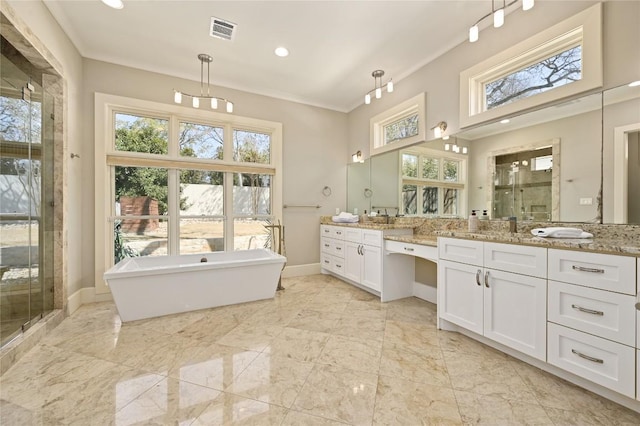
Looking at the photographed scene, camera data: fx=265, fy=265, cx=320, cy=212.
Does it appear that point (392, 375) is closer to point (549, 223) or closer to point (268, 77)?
point (549, 223)

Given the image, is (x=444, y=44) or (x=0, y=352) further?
(x=444, y=44)

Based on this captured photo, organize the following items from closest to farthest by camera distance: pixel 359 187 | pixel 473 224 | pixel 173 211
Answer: pixel 473 224
pixel 173 211
pixel 359 187

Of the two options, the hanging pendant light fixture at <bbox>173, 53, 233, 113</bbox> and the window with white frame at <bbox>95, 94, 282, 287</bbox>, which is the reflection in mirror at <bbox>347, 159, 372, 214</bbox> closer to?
the window with white frame at <bbox>95, 94, 282, 287</bbox>

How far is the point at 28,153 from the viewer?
245 centimetres

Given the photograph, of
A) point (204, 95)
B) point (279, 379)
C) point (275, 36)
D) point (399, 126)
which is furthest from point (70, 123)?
point (399, 126)

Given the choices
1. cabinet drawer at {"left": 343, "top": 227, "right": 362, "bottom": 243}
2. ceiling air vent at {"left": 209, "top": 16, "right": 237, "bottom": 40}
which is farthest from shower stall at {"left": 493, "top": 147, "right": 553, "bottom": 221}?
ceiling air vent at {"left": 209, "top": 16, "right": 237, "bottom": 40}

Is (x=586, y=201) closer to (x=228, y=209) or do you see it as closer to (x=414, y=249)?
(x=414, y=249)

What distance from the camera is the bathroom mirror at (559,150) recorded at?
78.5 inches

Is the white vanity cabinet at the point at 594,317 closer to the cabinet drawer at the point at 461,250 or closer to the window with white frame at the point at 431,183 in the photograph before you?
the cabinet drawer at the point at 461,250

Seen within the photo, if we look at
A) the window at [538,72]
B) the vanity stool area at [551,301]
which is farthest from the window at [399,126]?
the vanity stool area at [551,301]

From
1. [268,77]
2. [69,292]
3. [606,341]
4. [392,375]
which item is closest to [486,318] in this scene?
[606,341]

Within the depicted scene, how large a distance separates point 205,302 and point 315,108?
3.56 metres

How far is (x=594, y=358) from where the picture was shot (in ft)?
5.03

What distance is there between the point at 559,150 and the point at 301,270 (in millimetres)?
3617
